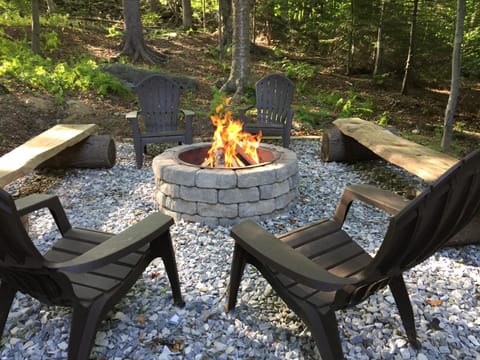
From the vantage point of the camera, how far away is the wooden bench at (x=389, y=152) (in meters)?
2.65

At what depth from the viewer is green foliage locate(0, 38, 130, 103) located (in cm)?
616

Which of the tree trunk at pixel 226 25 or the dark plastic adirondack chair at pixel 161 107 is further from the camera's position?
the tree trunk at pixel 226 25

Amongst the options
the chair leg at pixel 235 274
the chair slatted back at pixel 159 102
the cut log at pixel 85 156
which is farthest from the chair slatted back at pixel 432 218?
the chair slatted back at pixel 159 102

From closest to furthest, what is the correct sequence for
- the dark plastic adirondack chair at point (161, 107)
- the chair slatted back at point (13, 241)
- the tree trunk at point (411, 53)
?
the chair slatted back at point (13, 241), the dark plastic adirondack chair at point (161, 107), the tree trunk at point (411, 53)

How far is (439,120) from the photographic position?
8.20 metres

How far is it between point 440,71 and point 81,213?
9.06 metres

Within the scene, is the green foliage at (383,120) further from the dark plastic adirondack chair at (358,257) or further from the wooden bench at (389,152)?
the dark plastic adirondack chair at (358,257)

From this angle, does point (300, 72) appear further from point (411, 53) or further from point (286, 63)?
point (411, 53)

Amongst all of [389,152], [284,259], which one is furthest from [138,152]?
[284,259]

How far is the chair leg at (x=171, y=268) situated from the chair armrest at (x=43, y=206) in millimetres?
644

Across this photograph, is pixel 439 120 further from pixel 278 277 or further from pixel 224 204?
pixel 278 277

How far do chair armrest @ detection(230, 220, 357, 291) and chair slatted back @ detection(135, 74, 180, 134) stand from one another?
3334 millimetres

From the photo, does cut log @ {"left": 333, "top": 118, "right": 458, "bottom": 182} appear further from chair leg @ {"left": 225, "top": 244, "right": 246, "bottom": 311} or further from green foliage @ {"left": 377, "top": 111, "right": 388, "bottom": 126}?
green foliage @ {"left": 377, "top": 111, "right": 388, "bottom": 126}

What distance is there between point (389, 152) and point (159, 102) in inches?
115
